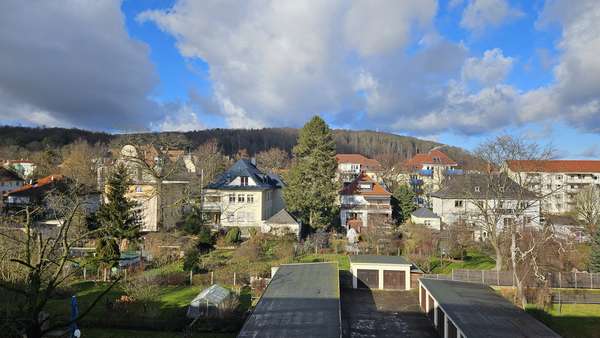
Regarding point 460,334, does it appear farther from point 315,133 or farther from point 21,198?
point 21,198

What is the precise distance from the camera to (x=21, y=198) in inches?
1857

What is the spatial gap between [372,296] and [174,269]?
13.1 m

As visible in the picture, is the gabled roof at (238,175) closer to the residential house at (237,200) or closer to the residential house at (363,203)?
the residential house at (237,200)

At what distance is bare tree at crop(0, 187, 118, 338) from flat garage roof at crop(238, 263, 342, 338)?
19.1 feet

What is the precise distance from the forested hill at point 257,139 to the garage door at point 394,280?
80.8 m

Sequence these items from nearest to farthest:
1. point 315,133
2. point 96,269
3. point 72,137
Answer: point 96,269, point 315,133, point 72,137

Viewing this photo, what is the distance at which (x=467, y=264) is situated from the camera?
28828 millimetres

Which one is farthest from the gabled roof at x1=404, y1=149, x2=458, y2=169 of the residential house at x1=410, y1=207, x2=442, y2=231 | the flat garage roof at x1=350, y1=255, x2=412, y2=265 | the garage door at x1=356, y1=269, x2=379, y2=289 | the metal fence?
the garage door at x1=356, y1=269, x2=379, y2=289

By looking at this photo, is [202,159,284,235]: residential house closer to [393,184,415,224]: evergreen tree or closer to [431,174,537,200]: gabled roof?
[393,184,415,224]: evergreen tree

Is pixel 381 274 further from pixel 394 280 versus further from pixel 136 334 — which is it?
pixel 136 334

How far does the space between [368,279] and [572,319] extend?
34.6 feet

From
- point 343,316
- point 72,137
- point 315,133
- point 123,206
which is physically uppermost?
point 72,137

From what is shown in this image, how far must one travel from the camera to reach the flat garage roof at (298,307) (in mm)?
12680

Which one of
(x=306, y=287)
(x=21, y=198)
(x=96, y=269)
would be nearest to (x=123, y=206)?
(x=96, y=269)
